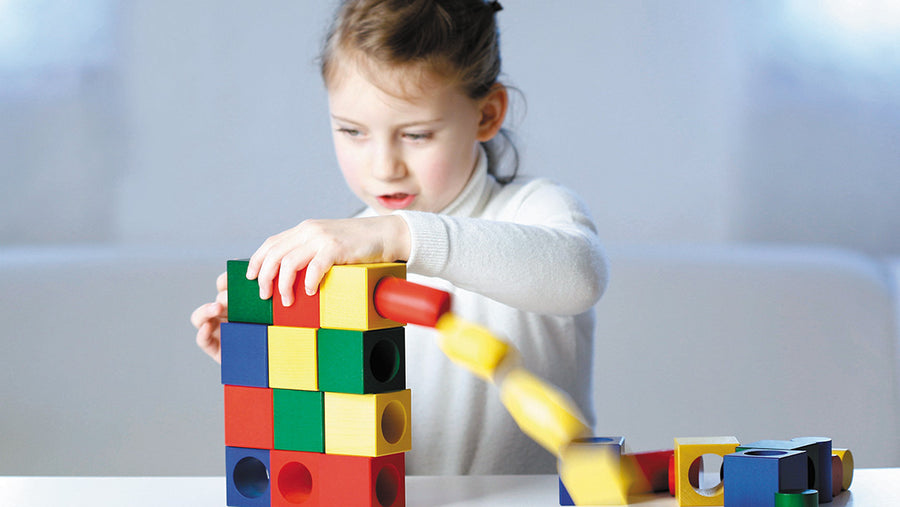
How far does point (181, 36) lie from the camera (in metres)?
2.23

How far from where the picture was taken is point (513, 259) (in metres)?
0.68

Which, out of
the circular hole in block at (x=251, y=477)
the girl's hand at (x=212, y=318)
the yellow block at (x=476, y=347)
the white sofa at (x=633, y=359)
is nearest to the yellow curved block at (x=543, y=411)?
the yellow block at (x=476, y=347)

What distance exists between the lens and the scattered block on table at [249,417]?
1.98 ft

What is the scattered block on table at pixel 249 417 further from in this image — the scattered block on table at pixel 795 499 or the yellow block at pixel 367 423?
the scattered block on table at pixel 795 499

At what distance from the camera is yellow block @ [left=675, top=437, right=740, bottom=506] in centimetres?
62

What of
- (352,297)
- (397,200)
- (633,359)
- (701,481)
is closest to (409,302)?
(352,297)

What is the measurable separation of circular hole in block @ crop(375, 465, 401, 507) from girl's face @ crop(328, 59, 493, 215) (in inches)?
12.9

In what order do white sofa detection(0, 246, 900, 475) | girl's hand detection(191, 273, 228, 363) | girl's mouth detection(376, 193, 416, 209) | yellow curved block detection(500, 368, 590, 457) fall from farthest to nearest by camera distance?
white sofa detection(0, 246, 900, 475), girl's mouth detection(376, 193, 416, 209), girl's hand detection(191, 273, 228, 363), yellow curved block detection(500, 368, 590, 457)

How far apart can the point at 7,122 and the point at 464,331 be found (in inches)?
81.3

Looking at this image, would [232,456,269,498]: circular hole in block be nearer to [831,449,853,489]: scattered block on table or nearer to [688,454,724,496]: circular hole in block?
[688,454,724,496]: circular hole in block

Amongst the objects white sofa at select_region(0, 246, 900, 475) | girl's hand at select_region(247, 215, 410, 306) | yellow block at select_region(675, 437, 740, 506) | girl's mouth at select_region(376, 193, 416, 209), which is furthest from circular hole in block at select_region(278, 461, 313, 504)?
white sofa at select_region(0, 246, 900, 475)

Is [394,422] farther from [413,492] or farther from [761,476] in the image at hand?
[761,476]

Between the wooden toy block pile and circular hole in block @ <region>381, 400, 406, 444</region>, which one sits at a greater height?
circular hole in block @ <region>381, 400, 406, 444</region>

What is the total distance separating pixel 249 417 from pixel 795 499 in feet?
1.08
